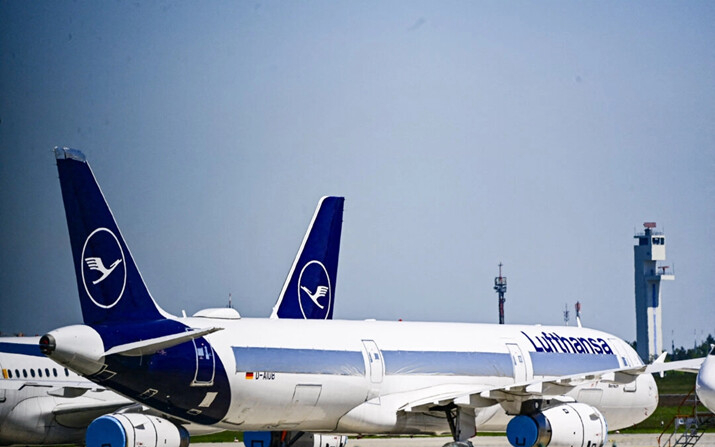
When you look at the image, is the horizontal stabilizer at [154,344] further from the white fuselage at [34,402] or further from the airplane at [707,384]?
the airplane at [707,384]

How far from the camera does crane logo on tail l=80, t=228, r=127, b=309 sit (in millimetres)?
25625

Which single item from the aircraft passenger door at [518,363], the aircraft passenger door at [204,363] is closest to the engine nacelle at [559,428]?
the aircraft passenger door at [518,363]

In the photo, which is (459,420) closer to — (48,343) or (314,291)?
(314,291)

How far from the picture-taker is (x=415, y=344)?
1267 inches

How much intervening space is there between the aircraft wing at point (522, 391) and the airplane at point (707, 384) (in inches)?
9.3

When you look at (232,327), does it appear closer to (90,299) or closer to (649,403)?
(90,299)

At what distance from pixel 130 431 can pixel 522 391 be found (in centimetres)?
922

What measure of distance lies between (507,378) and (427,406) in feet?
11.7

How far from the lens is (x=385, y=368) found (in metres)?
31.0

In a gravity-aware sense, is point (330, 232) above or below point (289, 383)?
above

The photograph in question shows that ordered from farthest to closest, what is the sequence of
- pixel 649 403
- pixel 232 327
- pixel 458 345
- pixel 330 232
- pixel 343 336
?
pixel 330 232 → pixel 649 403 → pixel 458 345 → pixel 343 336 → pixel 232 327

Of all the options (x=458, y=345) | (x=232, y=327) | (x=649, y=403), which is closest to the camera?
(x=232, y=327)

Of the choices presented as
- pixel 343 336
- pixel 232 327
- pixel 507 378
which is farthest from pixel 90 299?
pixel 507 378

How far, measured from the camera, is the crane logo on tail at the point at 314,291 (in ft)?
129
